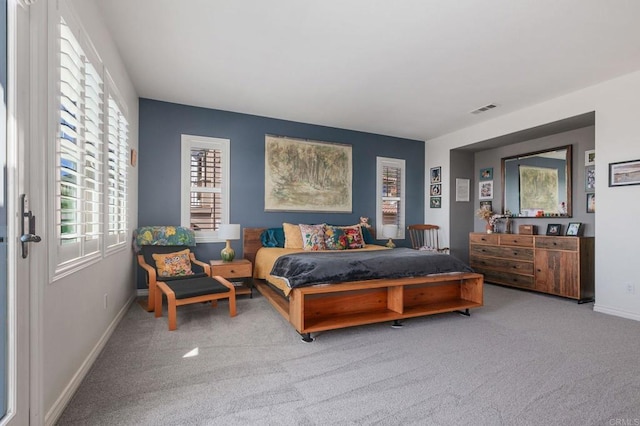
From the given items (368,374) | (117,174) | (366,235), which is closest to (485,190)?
(366,235)

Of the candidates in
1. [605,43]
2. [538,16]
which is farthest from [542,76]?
[538,16]

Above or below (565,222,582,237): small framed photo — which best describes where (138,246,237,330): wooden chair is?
below

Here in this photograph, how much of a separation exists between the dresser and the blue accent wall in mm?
1444

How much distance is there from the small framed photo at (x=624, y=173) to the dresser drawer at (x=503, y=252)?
1359mm

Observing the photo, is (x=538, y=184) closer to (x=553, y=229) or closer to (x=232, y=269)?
(x=553, y=229)

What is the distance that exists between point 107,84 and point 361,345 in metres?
3.03

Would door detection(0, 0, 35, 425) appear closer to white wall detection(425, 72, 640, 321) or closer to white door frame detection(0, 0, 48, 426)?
white door frame detection(0, 0, 48, 426)

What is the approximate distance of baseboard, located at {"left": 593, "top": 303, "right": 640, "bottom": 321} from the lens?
3.27 metres

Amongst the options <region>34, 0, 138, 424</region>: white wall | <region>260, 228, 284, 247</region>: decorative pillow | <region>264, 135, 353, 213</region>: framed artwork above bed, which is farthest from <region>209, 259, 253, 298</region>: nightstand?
<region>264, 135, 353, 213</region>: framed artwork above bed

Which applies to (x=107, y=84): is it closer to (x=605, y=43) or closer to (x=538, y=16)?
(x=538, y=16)

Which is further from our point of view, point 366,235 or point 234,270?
point 366,235

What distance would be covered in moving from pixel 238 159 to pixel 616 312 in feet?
16.4

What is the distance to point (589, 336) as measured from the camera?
2775 mm

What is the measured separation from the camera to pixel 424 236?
5.95m
